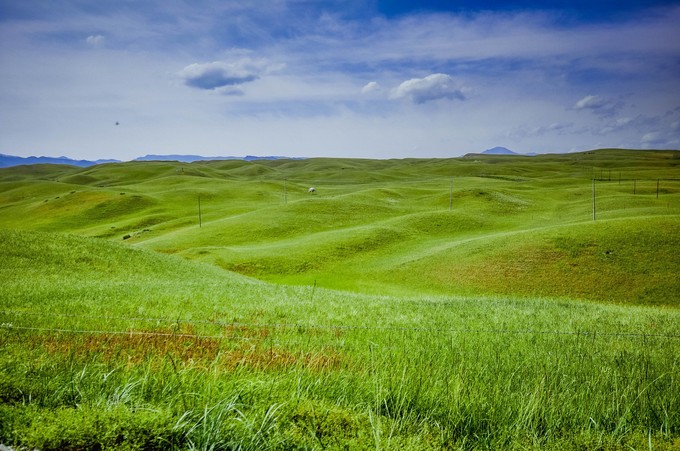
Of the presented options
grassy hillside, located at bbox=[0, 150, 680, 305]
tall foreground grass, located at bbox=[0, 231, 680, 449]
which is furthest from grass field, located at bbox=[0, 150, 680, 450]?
grassy hillside, located at bbox=[0, 150, 680, 305]

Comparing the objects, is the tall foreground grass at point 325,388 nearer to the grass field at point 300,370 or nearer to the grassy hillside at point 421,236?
the grass field at point 300,370

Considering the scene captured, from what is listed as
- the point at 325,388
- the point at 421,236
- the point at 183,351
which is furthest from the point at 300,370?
the point at 421,236

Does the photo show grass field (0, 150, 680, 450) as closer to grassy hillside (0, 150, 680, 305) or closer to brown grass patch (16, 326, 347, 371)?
brown grass patch (16, 326, 347, 371)

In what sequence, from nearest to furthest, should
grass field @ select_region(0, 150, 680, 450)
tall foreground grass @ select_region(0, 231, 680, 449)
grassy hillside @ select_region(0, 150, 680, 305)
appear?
tall foreground grass @ select_region(0, 231, 680, 449) → grass field @ select_region(0, 150, 680, 450) → grassy hillside @ select_region(0, 150, 680, 305)

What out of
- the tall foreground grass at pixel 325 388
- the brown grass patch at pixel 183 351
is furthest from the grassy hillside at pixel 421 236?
the brown grass patch at pixel 183 351

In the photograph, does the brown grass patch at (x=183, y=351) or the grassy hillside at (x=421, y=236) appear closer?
the brown grass patch at (x=183, y=351)

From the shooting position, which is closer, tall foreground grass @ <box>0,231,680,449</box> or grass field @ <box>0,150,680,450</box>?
tall foreground grass @ <box>0,231,680,449</box>

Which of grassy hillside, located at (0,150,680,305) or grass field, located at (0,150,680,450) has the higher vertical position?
grass field, located at (0,150,680,450)

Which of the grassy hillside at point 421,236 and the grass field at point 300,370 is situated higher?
the grass field at point 300,370

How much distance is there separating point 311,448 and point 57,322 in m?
9.94

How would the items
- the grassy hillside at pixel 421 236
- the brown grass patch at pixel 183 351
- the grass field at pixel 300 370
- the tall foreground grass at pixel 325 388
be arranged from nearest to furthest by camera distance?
the tall foreground grass at pixel 325 388 < the grass field at pixel 300 370 < the brown grass patch at pixel 183 351 < the grassy hillside at pixel 421 236

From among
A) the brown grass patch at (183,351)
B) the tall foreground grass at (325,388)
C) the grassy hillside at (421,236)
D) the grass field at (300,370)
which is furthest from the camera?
the grassy hillside at (421,236)

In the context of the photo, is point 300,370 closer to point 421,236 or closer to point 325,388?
point 325,388

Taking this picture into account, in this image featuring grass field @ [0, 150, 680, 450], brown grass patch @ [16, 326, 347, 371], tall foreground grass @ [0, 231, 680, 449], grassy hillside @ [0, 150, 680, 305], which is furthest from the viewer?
grassy hillside @ [0, 150, 680, 305]
